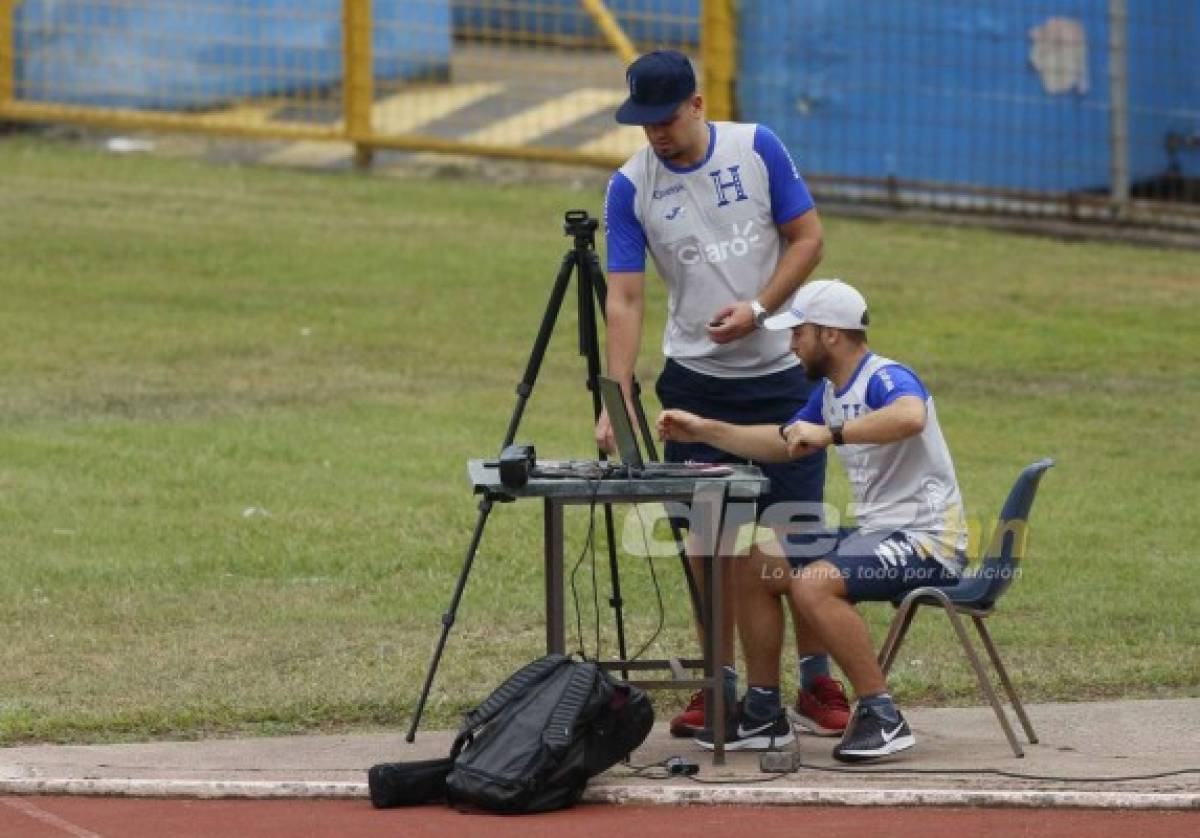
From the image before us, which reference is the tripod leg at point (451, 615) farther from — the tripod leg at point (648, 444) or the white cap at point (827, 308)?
the white cap at point (827, 308)

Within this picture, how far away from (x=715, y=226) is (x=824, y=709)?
1.65 meters

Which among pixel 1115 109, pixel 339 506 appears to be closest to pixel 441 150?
pixel 1115 109

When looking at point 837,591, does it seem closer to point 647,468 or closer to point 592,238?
point 647,468

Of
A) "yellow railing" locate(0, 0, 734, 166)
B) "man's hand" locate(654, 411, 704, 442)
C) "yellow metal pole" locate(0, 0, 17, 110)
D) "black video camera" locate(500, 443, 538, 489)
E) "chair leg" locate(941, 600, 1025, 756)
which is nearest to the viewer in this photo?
"black video camera" locate(500, 443, 538, 489)

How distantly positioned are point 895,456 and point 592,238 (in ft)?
4.30

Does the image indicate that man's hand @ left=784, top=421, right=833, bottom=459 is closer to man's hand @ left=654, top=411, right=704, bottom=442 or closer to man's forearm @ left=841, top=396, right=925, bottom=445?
man's forearm @ left=841, top=396, right=925, bottom=445

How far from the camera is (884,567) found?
8.45m

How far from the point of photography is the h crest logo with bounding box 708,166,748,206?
350 inches

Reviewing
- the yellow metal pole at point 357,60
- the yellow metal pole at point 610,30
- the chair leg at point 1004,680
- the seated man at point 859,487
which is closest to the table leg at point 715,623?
the seated man at point 859,487

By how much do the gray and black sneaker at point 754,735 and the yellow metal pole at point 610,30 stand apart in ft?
44.3

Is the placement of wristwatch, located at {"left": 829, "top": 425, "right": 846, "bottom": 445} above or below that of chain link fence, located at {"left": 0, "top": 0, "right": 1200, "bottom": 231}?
below

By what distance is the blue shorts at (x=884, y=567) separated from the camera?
8445mm

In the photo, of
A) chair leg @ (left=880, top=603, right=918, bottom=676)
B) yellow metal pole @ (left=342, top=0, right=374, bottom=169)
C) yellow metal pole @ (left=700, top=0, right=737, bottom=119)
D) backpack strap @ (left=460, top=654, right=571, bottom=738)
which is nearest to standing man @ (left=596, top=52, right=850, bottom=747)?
chair leg @ (left=880, top=603, right=918, bottom=676)

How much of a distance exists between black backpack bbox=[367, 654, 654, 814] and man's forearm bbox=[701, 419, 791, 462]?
89cm
